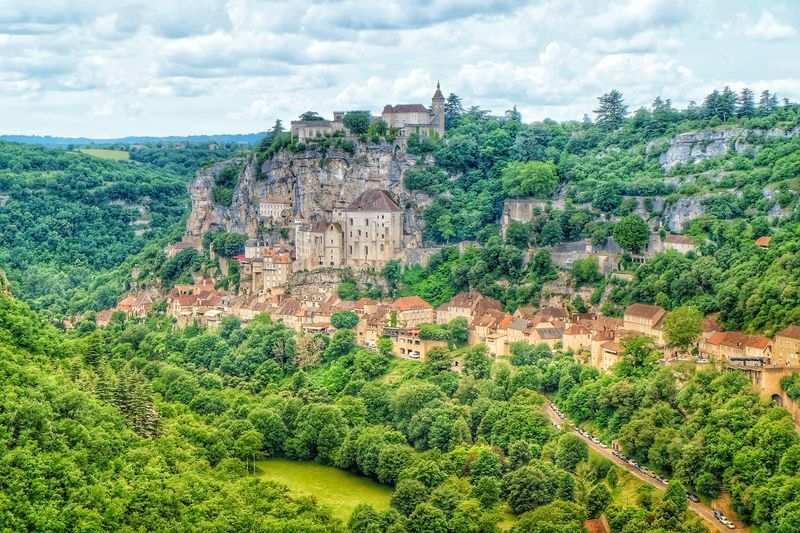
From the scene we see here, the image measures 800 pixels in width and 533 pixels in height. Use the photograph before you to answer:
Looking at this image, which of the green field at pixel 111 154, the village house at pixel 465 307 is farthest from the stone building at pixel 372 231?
the green field at pixel 111 154

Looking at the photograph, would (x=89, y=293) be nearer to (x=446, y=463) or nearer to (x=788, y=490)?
(x=446, y=463)

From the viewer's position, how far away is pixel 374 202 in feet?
326

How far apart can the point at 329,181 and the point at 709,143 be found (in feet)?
110

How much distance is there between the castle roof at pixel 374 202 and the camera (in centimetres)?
9862

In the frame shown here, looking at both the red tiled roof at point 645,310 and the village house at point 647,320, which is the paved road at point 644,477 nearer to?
the village house at point 647,320

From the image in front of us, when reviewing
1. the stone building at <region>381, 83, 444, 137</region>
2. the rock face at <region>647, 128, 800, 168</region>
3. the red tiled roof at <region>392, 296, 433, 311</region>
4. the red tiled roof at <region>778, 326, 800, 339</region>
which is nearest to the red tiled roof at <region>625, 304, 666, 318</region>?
the red tiled roof at <region>778, 326, 800, 339</region>

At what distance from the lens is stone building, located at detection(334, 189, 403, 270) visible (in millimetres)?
98562

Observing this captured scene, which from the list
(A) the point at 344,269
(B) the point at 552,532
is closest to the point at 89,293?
(A) the point at 344,269

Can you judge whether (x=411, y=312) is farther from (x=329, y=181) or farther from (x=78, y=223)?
(x=78, y=223)

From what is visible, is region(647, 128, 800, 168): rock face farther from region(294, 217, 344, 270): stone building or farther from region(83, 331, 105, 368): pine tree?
region(83, 331, 105, 368): pine tree

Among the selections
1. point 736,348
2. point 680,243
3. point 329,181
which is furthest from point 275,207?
point 736,348

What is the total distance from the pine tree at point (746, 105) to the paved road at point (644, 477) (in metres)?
44.7

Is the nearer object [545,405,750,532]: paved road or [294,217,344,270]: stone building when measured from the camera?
[545,405,750,532]: paved road

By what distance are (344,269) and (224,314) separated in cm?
1088
